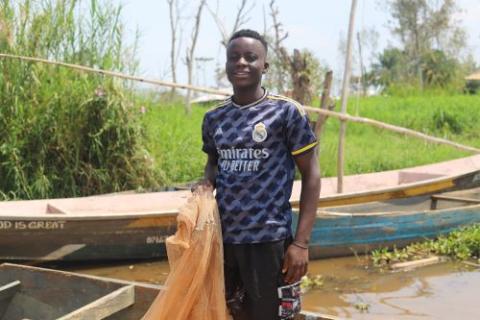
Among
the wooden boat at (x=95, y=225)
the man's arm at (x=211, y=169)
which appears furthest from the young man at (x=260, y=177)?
the wooden boat at (x=95, y=225)

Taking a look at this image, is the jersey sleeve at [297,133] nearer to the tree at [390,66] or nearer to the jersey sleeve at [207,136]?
the jersey sleeve at [207,136]

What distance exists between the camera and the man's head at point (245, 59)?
191 centimetres

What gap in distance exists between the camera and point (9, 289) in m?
3.07

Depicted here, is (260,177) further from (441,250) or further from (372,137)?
(372,137)

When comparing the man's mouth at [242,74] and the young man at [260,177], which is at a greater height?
the man's mouth at [242,74]

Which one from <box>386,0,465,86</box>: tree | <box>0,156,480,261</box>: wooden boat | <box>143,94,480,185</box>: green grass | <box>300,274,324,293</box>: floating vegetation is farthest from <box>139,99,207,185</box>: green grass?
<box>386,0,465,86</box>: tree

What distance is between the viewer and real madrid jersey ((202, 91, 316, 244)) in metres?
1.90

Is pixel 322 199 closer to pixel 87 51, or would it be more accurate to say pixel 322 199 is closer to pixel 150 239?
pixel 150 239

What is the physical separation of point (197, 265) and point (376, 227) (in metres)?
3.65

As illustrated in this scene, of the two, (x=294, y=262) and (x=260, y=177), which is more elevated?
(x=260, y=177)

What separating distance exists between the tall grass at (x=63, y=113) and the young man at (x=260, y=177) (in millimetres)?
4402

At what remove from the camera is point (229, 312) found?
2045mm

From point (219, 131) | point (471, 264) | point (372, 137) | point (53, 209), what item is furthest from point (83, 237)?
point (372, 137)

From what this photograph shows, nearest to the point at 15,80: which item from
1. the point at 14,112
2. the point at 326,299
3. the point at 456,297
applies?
the point at 14,112
